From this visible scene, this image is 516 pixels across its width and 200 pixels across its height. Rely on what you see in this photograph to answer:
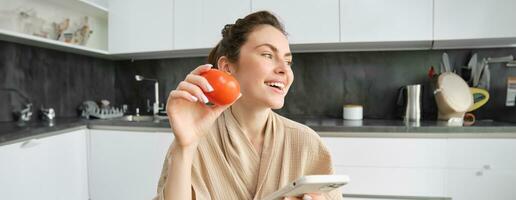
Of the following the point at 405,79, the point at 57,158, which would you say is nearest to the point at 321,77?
the point at 405,79

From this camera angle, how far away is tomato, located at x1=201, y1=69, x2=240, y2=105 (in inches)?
24.7

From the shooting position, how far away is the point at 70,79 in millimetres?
2430

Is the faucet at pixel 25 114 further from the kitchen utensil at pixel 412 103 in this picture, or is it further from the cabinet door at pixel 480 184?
the cabinet door at pixel 480 184

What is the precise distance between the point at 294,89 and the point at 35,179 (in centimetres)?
185

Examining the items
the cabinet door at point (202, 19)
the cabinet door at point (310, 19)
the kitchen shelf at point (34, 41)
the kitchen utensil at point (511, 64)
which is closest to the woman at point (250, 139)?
the cabinet door at point (310, 19)

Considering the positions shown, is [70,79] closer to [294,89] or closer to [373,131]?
[294,89]

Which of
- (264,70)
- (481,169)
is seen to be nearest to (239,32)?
(264,70)

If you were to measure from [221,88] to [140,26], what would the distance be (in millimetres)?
2002

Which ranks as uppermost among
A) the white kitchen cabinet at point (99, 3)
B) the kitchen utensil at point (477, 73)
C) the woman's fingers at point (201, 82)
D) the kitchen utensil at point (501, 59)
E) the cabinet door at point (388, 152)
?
the white kitchen cabinet at point (99, 3)

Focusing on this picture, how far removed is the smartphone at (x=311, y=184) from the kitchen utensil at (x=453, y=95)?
1.71 m

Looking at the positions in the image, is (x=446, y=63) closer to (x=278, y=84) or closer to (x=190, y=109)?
(x=278, y=84)

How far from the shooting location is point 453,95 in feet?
6.25

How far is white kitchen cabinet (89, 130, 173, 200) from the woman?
1.22 metres

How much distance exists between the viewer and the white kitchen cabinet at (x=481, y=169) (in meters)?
1.64
